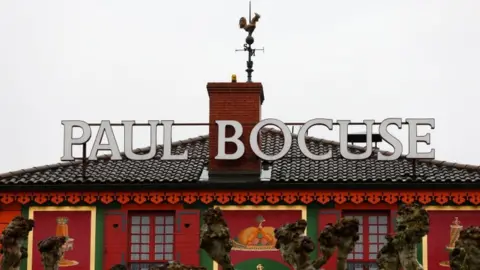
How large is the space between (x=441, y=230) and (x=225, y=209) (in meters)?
8.07

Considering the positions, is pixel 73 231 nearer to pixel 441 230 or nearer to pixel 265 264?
pixel 265 264

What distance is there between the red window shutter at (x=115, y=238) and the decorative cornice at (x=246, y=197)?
0.58 metres

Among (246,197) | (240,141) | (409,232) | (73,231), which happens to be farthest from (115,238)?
(409,232)

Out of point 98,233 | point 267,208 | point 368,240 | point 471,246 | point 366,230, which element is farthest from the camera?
point 98,233

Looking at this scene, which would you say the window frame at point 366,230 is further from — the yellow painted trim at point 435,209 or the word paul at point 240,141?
the word paul at point 240,141

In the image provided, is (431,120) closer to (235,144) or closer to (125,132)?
(235,144)

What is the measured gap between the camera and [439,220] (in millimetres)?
57344

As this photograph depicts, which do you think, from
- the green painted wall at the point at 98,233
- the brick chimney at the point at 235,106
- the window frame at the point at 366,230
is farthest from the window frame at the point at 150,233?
the window frame at the point at 366,230

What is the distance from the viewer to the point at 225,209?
189 ft

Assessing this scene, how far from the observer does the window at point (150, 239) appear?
57594 millimetres

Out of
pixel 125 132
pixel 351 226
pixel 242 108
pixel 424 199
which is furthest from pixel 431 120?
pixel 351 226

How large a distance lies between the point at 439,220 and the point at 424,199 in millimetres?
957

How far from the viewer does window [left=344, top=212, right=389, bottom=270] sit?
187ft

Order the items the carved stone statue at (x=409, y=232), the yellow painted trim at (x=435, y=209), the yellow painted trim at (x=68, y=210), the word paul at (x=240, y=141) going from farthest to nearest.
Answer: the word paul at (x=240, y=141) → the yellow painted trim at (x=68, y=210) → the yellow painted trim at (x=435, y=209) → the carved stone statue at (x=409, y=232)
